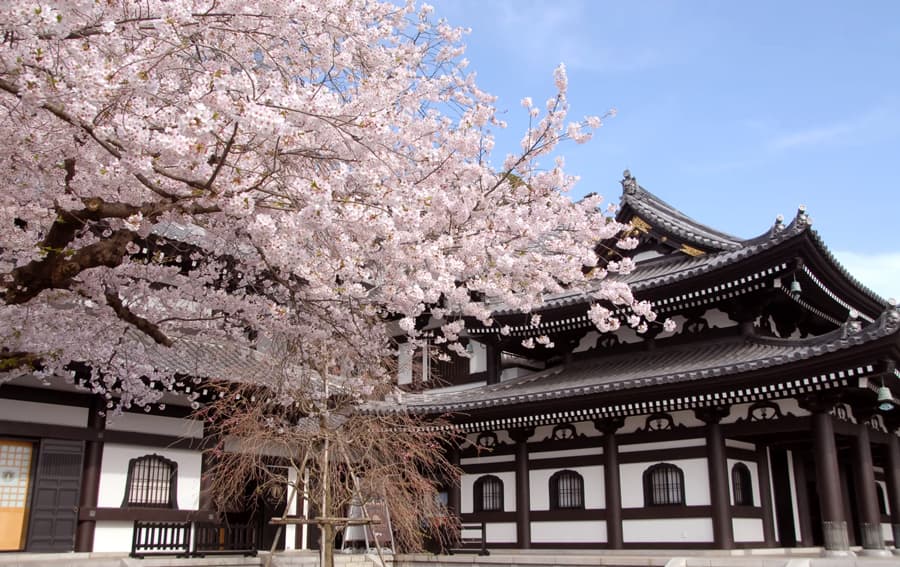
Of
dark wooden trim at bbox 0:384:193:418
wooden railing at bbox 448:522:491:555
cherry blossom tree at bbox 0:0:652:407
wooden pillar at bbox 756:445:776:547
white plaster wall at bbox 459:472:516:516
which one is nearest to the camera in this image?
cherry blossom tree at bbox 0:0:652:407

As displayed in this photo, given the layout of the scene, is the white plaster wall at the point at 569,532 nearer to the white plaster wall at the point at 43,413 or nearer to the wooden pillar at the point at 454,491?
the wooden pillar at the point at 454,491

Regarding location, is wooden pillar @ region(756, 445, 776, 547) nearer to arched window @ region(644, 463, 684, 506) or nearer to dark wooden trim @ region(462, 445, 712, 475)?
dark wooden trim @ region(462, 445, 712, 475)

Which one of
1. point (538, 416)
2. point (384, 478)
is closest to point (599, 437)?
point (538, 416)

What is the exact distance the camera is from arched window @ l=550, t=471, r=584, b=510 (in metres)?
15.3

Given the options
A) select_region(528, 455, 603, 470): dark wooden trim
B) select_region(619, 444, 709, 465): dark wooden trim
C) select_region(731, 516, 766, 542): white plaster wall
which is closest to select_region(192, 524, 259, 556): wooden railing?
select_region(528, 455, 603, 470): dark wooden trim

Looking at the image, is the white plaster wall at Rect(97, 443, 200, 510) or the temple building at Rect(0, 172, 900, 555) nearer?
the temple building at Rect(0, 172, 900, 555)

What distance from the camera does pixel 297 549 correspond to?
53.1 ft

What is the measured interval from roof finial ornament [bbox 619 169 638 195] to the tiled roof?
4026mm

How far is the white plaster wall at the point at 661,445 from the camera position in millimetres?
14080

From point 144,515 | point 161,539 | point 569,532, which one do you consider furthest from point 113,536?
point 569,532

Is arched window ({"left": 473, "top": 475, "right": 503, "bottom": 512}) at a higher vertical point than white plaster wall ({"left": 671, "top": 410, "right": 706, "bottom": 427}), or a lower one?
lower

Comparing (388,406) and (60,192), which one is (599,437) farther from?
(60,192)

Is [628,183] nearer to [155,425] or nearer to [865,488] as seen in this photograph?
[865,488]

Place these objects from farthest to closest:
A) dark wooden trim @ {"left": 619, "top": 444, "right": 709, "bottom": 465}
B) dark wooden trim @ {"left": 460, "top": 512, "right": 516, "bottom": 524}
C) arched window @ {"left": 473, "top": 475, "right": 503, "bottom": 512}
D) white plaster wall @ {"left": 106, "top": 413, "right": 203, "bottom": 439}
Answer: arched window @ {"left": 473, "top": 475, "right": 503, "bottom": 512}
dark wooden trim @ {"left": 460, "top": 512, "right": 516, "bottom": 524}
dark wooden trim @ {"left": 619, "top": 444, "right": 709, "bottom": 465}
white plaster wall @ {"left": 106, "top": 413, "right": 203, "bottom": 439}
